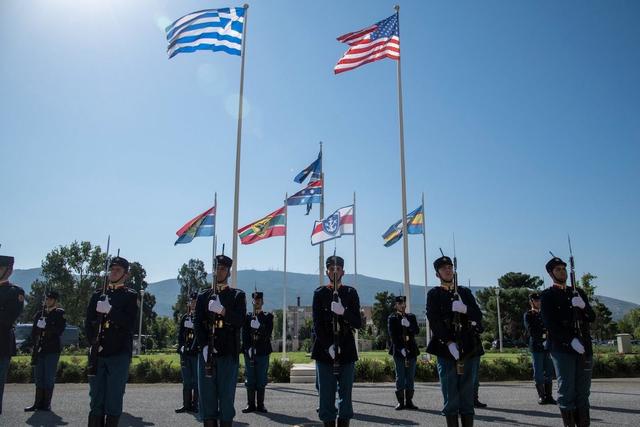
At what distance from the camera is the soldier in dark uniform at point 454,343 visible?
6191 millimetres

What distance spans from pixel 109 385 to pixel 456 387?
436cm

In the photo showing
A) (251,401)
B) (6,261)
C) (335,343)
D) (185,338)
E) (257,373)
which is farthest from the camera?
(185,338)

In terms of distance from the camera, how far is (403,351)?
1067 cm

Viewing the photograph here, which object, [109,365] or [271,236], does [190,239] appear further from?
[109,365]

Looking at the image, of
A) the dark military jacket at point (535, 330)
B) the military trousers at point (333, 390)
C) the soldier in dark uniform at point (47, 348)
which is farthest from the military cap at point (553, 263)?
the soldier in dark uniform at point (47, 348)

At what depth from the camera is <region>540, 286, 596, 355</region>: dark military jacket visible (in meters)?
6.69

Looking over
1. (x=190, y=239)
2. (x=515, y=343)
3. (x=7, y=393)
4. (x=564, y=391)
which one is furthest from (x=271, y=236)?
(x=515, y=343)

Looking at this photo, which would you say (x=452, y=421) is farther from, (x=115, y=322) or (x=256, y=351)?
(x=256, y=351)

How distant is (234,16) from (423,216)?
1233 cm

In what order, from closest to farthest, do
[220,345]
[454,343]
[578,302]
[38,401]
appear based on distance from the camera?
[454,343] < [220,345] < [578,302] < [38,401]

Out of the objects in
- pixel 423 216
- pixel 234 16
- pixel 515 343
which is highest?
pixel 234 16

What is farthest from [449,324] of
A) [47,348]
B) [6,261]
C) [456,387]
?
[47,348]

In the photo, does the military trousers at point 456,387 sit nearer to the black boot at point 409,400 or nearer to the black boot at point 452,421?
the black boot at point 452,421

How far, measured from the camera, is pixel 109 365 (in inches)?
254
